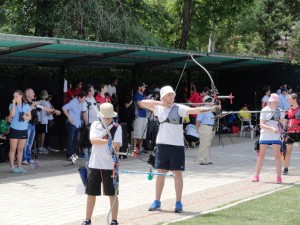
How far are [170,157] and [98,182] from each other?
1611mm

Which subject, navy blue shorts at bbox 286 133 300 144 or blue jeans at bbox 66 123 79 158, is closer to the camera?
navy blue shorts at bbox 286 133 300 144

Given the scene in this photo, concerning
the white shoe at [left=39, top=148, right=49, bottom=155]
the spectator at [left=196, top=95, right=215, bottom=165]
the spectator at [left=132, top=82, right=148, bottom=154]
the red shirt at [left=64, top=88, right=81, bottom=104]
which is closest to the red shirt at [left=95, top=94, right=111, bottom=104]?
the red shirt at [left=64, top=88, right=81, bottom=104]

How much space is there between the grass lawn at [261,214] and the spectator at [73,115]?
6.19 m

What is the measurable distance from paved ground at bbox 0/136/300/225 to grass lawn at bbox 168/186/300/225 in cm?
44

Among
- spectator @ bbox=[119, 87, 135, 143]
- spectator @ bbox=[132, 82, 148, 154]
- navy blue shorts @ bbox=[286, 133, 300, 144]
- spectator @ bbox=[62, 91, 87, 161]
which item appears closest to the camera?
navy blue shorts @ bbox=[286, 133, 300, 144]

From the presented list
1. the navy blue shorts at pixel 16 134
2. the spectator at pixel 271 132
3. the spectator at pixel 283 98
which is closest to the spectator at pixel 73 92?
the navy blue shorts at pixel 16 134

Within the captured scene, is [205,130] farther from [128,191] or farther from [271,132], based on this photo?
[128,191]

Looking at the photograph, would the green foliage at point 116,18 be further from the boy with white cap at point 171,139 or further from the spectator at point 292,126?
the boy with white cap at point 171,139

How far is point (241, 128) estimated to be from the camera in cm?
2531

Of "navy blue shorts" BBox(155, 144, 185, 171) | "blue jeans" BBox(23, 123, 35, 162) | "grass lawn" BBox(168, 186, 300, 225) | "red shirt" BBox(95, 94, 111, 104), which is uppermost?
"red shirt" BBox(95, 94, 111, 104)

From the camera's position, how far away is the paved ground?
9.78m

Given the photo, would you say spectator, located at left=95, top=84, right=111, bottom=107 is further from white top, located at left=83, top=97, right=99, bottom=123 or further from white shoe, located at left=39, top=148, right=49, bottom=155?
white shoe, located at left=39, top=148, right=49, bottom=155

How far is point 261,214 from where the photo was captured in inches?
390

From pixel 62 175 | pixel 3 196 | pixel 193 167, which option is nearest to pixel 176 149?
pixel 3 196
